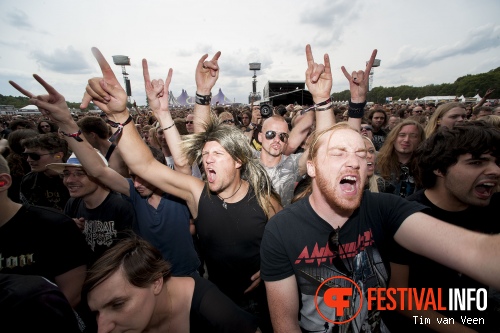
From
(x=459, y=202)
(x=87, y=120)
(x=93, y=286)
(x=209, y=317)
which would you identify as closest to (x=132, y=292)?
(x=93, y=286)

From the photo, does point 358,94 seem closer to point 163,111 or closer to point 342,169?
point 342,169

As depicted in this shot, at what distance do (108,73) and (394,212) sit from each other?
240 centimetres

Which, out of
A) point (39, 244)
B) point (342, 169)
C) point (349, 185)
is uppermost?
point (342, 169)

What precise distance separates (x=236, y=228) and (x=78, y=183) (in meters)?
1.77

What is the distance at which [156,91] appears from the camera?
7.98 feet

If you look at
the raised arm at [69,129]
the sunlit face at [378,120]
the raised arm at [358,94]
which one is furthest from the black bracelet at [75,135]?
the sunlit face at [378,120]

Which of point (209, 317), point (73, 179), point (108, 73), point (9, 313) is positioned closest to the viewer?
point (9, 313)

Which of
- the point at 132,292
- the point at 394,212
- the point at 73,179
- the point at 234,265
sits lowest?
the point at 234,265

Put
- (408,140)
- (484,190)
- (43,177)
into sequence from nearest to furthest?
(484,190), (43,177), (408,140)

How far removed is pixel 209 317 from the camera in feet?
4.56

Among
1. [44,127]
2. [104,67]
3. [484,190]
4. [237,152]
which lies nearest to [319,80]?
[237,152]

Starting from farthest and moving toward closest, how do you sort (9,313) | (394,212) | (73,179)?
(73,179), (394,212), (9,313)

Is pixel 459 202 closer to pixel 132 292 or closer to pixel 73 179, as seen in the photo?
pixel 132 292

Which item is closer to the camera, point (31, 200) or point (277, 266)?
point (277, 266)
